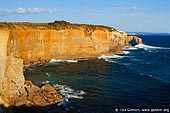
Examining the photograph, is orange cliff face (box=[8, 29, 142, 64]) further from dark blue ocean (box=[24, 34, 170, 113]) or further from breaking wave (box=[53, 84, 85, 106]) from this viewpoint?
breaking wave (box=[53, 84, 85, 106])

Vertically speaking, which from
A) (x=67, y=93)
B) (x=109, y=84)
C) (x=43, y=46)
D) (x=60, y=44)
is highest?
(x=60, y=44)

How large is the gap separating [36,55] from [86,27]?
23.2m

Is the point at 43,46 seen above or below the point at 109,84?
above

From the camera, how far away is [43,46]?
77000 millimetres

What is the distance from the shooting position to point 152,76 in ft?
200

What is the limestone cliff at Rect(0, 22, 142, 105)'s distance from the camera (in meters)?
35.6

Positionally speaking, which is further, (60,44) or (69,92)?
(60,44)

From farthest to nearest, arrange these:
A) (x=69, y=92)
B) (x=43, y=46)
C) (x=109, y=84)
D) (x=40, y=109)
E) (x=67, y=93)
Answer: (x=43, y=46), (x=109, y=84), (x=69, y=92), (x=67, y=93), (x=40, y=109)

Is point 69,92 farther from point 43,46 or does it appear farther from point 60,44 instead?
point 60,44

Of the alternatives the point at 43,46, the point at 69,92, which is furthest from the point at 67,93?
the point at 43,46

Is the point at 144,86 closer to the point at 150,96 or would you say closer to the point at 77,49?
the point at 150,96

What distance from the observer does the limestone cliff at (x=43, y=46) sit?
1402 inches

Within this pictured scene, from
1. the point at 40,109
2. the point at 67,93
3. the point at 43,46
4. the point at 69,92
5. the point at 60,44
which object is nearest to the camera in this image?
the point at 40,109

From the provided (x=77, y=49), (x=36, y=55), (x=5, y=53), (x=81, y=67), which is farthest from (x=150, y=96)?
(x=77, y=49)
